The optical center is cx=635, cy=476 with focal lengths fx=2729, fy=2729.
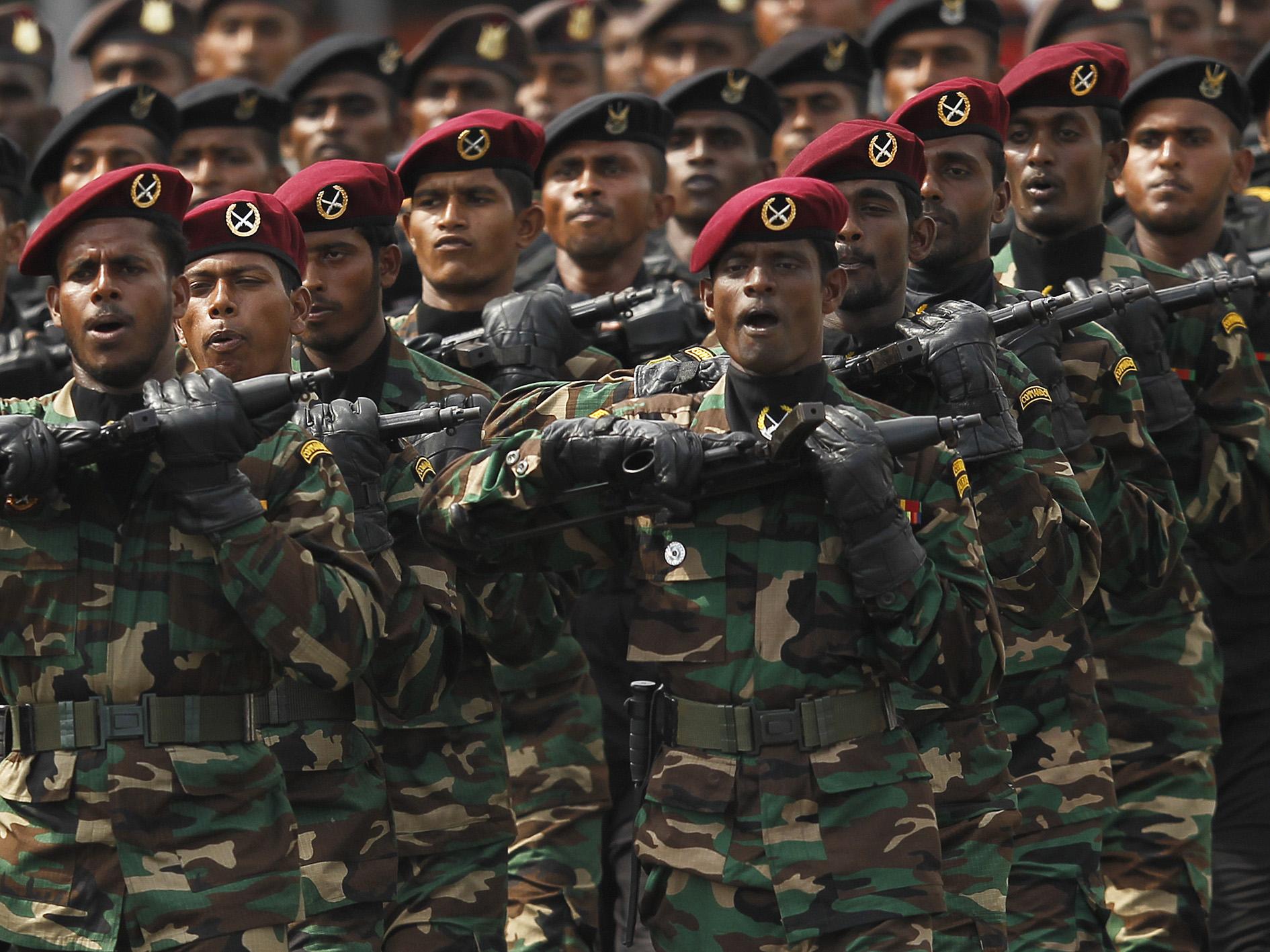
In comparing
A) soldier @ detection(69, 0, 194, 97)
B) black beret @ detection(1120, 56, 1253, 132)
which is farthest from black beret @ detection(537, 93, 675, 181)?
soldier @ detection(69, 0, 194, 97)

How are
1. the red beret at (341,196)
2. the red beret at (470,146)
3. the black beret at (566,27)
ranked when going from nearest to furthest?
the red beret at (341,196), the red beret at (470,146), the black beret at (566,27)

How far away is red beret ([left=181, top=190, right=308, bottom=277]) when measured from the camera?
312 inches

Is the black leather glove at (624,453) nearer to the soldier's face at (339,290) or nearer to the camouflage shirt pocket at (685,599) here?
the camouflage shirt pocket at (685,599)

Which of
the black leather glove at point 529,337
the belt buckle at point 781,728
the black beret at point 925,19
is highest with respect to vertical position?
the black beret at point 925,19

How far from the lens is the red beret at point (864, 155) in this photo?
27.2 ft

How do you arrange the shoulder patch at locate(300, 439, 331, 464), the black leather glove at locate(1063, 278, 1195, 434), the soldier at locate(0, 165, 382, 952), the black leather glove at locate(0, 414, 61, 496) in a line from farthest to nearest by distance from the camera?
the black leather glove at locate(1063, 278, 1195, 434)
the shoulder patch at locate(300, 439, 331, 464)
the soldier at locate(0, 165, 382, 952)
the black leather glove at locate(0, 414, 61, 496)

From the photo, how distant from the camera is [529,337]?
379 inches

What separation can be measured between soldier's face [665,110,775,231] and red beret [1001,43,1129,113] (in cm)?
257

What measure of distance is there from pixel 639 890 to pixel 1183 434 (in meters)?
3.21

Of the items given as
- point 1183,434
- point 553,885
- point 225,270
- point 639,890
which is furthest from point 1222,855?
Answer: point 225,270

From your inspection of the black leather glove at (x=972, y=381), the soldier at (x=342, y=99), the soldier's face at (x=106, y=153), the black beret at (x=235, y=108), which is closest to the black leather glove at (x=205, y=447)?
the black leather glove at (x=972, y=381)

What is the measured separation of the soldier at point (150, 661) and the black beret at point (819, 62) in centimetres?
664

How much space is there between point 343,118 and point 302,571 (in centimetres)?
685

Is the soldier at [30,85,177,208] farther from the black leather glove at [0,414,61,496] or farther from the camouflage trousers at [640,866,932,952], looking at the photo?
the camouflage trousers at [640,866,932,952]
